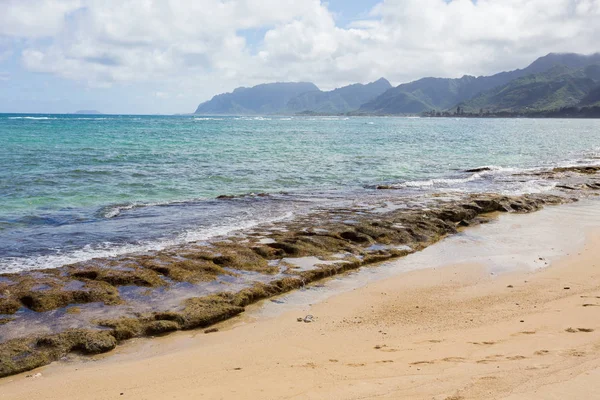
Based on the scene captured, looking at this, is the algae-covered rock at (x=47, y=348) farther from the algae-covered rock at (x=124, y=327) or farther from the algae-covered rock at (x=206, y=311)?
the algae-covered rock at (x=206, y=311)

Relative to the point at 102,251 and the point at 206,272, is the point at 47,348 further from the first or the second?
the point at 102,251

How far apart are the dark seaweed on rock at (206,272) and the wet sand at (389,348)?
398mm

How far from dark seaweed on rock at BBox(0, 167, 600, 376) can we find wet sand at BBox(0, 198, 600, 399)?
40 cm

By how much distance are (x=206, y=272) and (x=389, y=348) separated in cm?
527

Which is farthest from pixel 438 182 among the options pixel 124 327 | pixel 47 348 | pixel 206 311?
pixel 47 348

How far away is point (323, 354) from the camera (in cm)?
717

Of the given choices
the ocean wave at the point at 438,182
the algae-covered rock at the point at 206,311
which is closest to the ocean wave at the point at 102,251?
the algae-covered rock at the point at 206,311

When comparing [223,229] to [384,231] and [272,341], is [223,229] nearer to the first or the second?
[384,231]

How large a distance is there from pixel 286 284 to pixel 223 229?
5366mm

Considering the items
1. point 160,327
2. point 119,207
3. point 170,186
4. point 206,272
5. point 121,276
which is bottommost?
point 160,327

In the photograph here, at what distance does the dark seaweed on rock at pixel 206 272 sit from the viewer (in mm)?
7781

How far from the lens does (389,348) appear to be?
725 centimetres

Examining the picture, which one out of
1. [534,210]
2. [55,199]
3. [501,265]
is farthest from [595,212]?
[55,199]

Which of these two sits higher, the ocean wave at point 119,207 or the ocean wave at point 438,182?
the ocean wave at point 438,182
